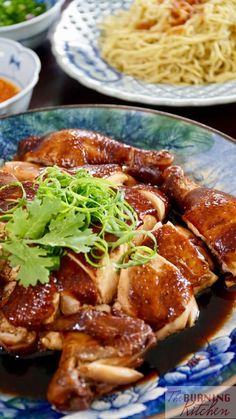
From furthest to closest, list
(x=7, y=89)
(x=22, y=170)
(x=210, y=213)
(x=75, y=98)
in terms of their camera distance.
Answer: (x=75, y=98), (x=7, y=89), (x=22, y=170), (x=210, y=213)

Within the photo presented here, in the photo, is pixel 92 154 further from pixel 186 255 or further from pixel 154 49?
pixel 154 49

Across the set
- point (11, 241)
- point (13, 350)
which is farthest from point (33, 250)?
point (13, 350)

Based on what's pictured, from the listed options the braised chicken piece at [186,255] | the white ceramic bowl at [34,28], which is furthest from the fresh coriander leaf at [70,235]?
the white ceramic bowl at [34,28]

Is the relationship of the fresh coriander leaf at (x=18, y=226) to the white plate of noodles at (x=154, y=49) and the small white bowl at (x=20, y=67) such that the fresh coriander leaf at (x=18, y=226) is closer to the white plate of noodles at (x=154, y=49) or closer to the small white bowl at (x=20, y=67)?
the small white bowl at (x=20, y=67)

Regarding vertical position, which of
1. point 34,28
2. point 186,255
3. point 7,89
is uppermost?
point 186,255

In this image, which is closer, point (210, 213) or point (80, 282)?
point (80, 282)

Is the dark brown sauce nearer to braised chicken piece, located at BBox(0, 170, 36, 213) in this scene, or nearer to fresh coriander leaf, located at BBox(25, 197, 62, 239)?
fresh coriander leaf, located at BBox(25, 197, 62, 239)

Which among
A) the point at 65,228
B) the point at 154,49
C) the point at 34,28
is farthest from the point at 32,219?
the point at 34,28
